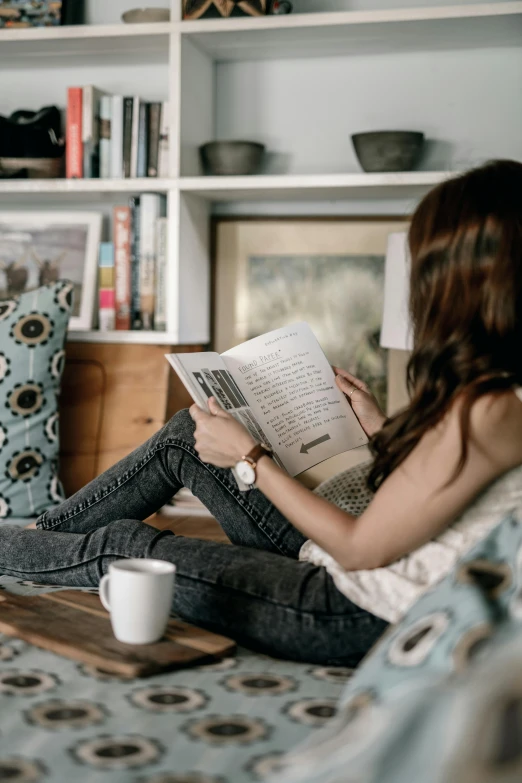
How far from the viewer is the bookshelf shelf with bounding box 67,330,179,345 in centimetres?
192

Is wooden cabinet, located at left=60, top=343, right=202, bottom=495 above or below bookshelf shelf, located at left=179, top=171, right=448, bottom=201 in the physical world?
below

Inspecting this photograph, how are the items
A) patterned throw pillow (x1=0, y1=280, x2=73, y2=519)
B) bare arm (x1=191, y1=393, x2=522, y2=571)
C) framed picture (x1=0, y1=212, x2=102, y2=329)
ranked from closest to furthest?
bare arm (x1=191, y1=393, x2=522, y2=571)
patterned throw pillow (x1=0, y1=280, x2=73, y2=519)
framed picture (x1=0, y1=212, x2=102, y2=329)

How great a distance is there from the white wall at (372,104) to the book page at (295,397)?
2.88 ft

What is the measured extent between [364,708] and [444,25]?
156cm

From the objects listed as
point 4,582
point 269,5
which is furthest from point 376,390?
point 4,582

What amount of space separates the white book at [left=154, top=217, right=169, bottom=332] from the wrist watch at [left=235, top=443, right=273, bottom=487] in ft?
2.94

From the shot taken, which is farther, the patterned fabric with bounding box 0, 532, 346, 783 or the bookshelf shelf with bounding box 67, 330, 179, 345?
the bookshelf shelf with bounding box 67, 330, 179, 345

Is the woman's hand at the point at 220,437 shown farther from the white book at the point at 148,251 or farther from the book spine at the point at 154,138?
the book spine at the point at 154,138

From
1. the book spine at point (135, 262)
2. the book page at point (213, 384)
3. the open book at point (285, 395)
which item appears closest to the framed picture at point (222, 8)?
the book spine at point (135, 262)

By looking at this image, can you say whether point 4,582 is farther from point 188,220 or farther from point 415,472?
point 188,220

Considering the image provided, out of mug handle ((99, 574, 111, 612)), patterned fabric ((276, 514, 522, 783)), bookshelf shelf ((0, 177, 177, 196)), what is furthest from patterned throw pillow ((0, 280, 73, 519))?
patterned fabric ((276, 514, 522, 783))

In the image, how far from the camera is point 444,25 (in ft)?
5.97

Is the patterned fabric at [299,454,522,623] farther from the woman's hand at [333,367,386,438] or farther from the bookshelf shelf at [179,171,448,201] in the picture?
the bookshelf shelf at [179,171,448,201]

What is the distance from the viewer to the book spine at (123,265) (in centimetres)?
200
